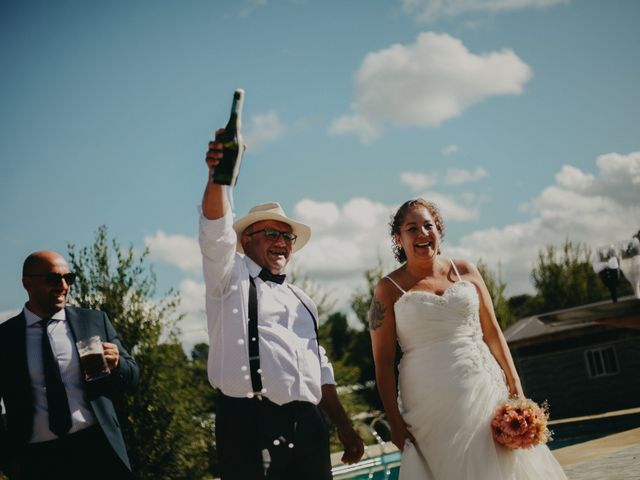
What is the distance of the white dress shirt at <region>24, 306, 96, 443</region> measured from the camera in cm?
373

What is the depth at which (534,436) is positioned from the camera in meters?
4.09

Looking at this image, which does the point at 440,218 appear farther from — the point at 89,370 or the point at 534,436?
the point at 89,370

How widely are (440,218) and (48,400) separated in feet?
9.41

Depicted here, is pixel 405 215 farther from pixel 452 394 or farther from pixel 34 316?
pixel 34 316

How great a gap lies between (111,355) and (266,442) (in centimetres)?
123

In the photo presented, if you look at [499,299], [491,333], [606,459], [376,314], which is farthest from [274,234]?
[499,299]

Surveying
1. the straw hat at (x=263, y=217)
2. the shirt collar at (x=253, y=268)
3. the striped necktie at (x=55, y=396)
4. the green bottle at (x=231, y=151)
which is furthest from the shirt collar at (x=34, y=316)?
the green bottle at (x=231, y=151)

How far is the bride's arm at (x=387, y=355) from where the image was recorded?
429cm

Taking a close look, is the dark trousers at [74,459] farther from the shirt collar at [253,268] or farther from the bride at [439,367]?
the bride at [439,367]

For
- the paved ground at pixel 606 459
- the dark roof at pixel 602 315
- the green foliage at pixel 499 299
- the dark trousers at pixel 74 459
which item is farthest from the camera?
the green foliage at pixel 499 299

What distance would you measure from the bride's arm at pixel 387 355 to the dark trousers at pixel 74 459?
1.70 m

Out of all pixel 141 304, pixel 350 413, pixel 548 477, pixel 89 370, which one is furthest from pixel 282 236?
pixel 350 413

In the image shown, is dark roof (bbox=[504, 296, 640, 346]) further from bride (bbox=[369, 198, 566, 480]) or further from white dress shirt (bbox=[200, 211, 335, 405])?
white dress shirt (bbox=[200, 211, 335, 405])

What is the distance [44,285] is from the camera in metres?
3.94
